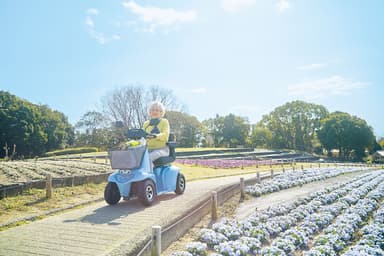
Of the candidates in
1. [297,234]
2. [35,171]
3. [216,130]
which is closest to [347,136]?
[216,130]

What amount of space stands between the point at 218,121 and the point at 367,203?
49470mm

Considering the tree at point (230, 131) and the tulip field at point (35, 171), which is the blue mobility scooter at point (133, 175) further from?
the tree at point (230, 131)

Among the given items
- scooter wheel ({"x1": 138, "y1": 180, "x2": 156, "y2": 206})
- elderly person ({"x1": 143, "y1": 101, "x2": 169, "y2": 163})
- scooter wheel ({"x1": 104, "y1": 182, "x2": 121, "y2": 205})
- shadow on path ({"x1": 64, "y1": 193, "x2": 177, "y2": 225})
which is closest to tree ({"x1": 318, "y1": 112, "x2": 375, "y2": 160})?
elderly person ({"x1": 143, "y1": 101, "x2": 169, "y2": 163})

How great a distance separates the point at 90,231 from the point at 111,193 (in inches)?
71.4

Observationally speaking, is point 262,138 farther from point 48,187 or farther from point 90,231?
point 90,231

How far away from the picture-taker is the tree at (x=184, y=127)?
133 ft

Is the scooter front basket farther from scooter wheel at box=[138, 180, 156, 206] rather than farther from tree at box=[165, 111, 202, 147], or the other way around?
tree at box=[165, 111, 202, 147]

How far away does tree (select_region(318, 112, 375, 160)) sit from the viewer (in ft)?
144

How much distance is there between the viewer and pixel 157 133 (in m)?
7.04

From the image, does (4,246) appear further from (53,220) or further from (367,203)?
(367,203)

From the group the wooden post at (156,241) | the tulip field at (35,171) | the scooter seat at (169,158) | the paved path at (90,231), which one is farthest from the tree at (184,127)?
the wooden post at (156,241)

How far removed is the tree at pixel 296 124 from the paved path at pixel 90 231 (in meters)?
50.6

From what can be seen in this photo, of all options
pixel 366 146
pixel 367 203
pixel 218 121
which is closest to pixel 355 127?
pixel 366 146

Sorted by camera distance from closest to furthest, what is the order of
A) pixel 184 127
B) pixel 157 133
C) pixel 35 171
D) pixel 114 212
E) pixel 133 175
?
1. pixel 114 212
2. pixel 133 175
3. pixel 157 133
4. pixel 35 171
5. pixel 184 127
